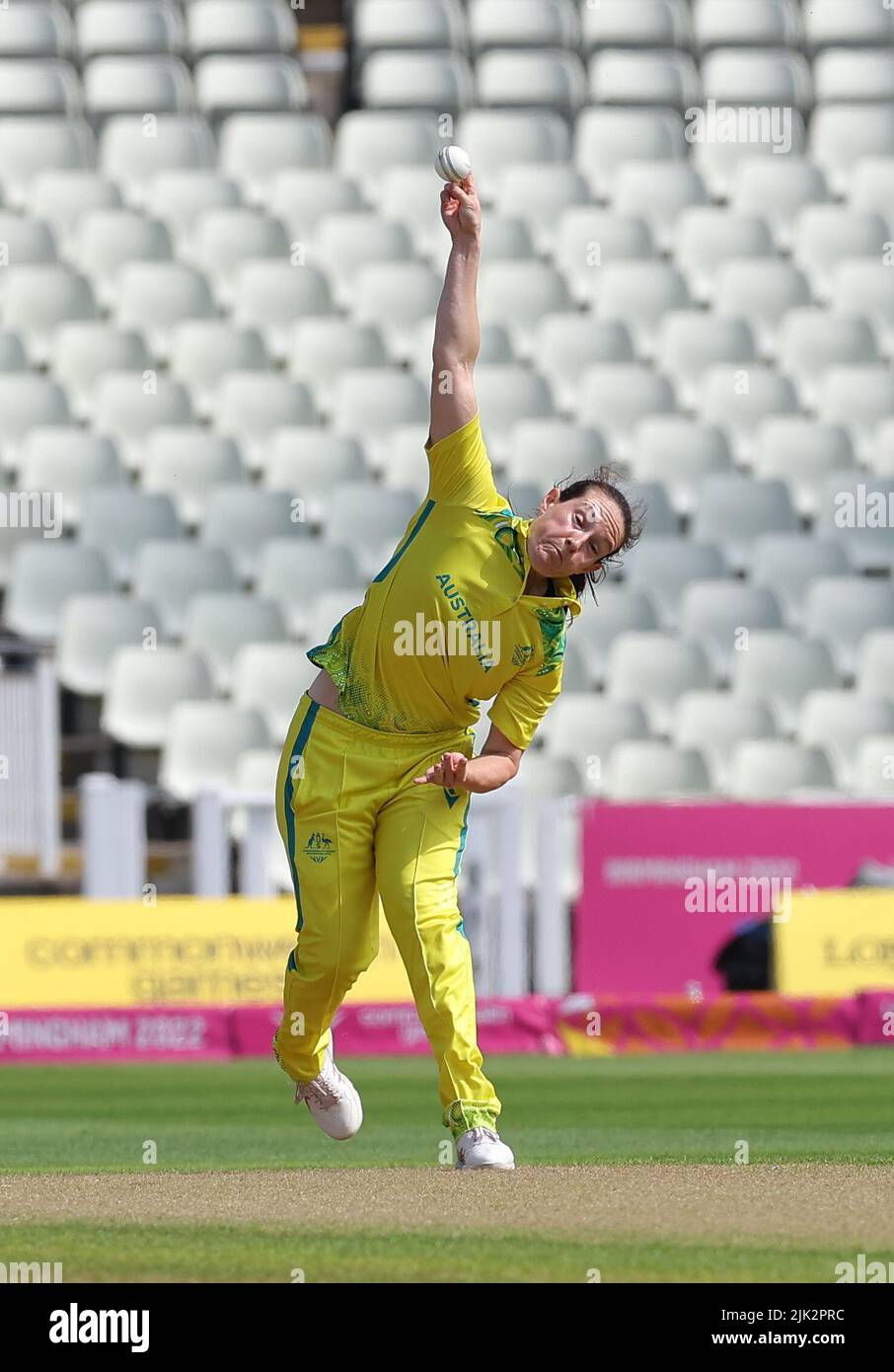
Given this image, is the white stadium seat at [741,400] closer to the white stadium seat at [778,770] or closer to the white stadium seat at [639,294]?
the white stadium seat at [639,294]

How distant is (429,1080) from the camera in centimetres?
978

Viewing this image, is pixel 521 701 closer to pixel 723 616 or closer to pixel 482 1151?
pixel 482 1151

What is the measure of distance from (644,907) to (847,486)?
5376mm

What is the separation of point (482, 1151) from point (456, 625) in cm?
124

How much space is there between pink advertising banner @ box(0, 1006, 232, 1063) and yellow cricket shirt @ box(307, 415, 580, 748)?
5.97 metres

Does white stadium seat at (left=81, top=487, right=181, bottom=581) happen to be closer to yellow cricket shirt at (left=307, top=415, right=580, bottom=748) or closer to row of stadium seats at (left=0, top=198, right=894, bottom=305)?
row of stadium seats at (left=0, top=198, right=894, bottom=305)

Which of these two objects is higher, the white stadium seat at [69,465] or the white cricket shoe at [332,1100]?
the white stadium seat at [69,465]

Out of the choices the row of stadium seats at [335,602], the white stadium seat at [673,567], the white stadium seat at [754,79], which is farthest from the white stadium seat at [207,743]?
the white stadium seat at [754,79]

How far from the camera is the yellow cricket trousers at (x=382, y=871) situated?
5520 mm

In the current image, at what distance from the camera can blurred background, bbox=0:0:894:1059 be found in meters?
11.8

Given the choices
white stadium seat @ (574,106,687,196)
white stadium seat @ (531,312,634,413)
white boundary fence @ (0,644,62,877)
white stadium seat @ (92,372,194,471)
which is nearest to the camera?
white boundary fence @ (0,644,62,877)

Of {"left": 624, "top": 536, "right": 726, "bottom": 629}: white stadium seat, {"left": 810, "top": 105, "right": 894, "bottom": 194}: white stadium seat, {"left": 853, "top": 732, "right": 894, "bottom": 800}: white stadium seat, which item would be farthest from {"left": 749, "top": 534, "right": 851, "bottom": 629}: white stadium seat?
{"left": 810, "top": 105, "right": 894, "bottom": 194}: white stadium seat

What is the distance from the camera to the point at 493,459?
16828 mm

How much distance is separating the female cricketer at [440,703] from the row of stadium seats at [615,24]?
1559 centimetres
